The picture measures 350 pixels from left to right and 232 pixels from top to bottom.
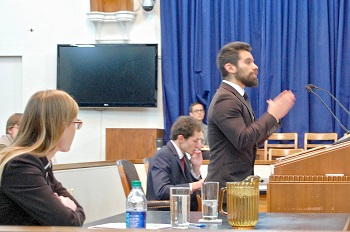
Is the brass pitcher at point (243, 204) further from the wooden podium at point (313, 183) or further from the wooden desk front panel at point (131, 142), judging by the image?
the wooden desk front panel at point (131, 142)

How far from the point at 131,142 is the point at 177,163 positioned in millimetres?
5346

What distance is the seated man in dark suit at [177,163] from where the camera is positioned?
457 cm

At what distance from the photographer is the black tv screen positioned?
10.2 meters

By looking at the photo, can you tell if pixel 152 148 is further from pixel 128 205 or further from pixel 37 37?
pixel 128 205

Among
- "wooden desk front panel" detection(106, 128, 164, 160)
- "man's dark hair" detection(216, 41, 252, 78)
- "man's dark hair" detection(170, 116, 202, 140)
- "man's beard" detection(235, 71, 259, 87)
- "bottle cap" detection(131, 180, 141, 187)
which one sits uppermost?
"man's dark hair" detection(216, 41, 252, 78)

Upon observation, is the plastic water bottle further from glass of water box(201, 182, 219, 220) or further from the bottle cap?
glass of water box(201, 182, 219, 220)

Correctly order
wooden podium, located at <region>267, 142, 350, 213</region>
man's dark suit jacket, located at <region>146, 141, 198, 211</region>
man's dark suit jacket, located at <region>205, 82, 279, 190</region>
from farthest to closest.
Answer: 1. man's dark suit jacket, located at <region>146, 141, 198, 211</region>
2. man's dark suit jacket, located at <region>205, 82, 279, 190</region>
3. wooden podium, located at <region>267, 142, 350, 213</region>

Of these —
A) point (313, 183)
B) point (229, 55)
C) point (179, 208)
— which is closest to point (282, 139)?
point (229, 55)

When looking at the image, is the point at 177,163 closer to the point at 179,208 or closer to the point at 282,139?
the point at 179,208

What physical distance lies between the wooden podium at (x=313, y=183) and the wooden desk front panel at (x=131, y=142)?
6595 mm

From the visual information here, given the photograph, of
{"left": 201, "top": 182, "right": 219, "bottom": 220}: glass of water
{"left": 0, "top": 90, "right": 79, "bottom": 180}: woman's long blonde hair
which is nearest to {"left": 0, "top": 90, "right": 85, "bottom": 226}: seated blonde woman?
{"left": 0, "top": 90, "right": 79, "bottom": 180}: woman's long blonde hair

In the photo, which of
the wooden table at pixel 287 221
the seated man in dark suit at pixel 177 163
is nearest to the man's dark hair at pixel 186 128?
the seated man in dark suit at pixel 177 163

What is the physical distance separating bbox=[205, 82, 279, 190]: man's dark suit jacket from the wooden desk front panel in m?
6.25

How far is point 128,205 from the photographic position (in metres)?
2.44
